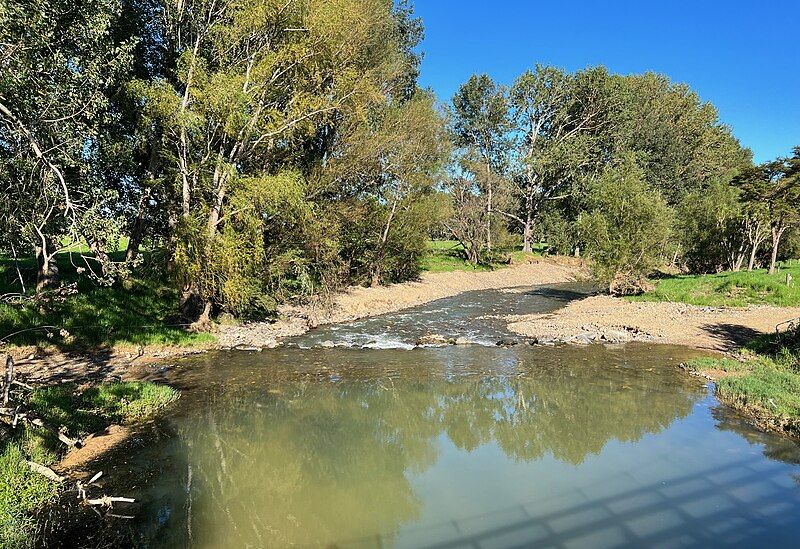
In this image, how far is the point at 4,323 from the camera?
15.9 metres

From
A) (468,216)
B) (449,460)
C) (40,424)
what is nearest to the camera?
(40,424)

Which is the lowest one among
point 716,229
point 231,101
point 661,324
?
point 661,324

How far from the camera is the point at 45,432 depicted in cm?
966

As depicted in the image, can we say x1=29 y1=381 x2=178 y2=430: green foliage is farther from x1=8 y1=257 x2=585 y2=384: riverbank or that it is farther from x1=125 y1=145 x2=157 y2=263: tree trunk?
x1=125 y1=145 x2=157 y2=263: tree trunk

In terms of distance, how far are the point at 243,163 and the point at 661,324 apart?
71.2ft

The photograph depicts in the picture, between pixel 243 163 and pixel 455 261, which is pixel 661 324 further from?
pixel 455 261

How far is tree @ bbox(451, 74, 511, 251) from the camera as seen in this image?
55875 mm

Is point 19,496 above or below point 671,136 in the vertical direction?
below

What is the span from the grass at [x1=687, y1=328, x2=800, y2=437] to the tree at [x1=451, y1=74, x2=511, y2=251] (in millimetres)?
38224

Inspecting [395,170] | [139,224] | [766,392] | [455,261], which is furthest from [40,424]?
[455,261]

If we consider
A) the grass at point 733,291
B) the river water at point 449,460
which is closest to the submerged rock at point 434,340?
the river water at point 449,460

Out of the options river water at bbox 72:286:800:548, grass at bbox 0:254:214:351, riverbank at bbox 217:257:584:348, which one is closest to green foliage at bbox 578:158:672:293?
riverbank at bbox 217:257:584:348

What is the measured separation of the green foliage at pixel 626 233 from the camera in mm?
29922

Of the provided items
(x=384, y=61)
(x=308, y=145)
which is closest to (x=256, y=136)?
(x=308, y=145)
